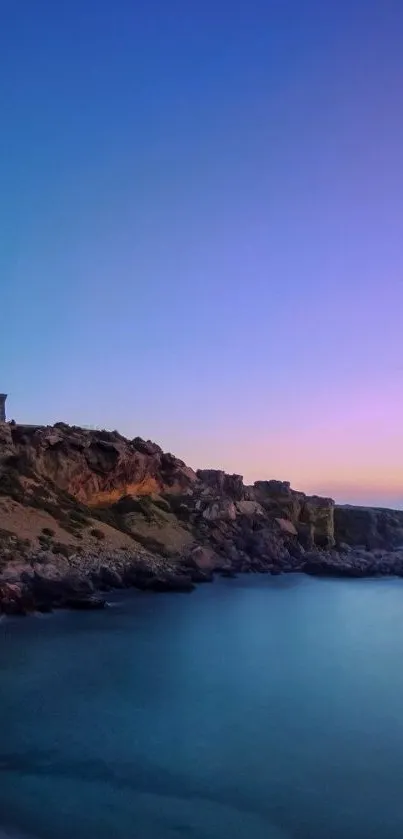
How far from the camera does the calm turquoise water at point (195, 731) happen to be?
36.6 ft

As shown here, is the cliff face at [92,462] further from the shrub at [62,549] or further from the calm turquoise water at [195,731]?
the calm turquoise water at [195,731]

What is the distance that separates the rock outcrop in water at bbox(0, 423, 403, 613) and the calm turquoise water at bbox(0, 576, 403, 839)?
630 cm

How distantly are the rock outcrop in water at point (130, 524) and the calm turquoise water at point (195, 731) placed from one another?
630cm

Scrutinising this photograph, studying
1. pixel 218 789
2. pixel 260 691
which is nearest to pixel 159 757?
pixel 218 789

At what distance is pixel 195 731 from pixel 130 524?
120 ft

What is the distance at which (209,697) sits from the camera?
1894 centimetres

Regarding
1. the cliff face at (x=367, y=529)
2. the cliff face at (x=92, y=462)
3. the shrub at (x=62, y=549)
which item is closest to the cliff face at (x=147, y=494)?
the cliff face at (x=92, y=462)

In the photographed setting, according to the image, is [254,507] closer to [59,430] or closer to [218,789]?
[59,430]

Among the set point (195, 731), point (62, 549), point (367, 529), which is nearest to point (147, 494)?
point (62, 549)

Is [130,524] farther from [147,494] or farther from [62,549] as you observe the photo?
[62,549]

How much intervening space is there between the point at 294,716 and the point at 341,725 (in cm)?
119

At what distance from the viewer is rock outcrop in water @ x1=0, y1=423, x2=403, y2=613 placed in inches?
1432

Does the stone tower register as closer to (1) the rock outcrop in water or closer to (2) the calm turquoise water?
(1) the rock outcrop in water

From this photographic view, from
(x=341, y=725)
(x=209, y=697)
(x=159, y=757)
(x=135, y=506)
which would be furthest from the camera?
(x=135, y=506)
